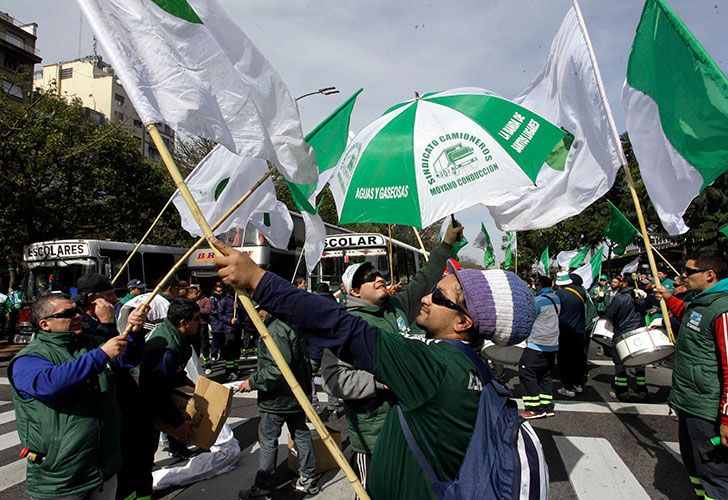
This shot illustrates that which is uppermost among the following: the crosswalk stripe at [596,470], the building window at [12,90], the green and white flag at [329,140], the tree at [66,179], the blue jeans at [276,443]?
the building window at [12,90]

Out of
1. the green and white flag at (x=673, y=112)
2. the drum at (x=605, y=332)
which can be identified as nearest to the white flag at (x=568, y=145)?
the green and white flag at (x=673, y=112)

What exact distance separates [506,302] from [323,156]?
272cm

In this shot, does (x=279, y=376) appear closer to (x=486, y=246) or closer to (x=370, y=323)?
(x=370, y=323)

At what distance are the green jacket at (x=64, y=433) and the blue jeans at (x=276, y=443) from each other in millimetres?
1622

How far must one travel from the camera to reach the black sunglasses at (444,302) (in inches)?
75.1

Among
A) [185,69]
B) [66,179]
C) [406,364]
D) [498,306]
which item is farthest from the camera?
[66,179]

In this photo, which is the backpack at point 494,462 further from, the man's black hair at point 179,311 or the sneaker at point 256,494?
the sneaker at point 256,494

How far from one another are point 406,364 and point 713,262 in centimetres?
328

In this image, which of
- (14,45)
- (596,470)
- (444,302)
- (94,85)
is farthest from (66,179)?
(94,85)

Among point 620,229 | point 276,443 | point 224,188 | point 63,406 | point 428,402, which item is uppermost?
point 224,188

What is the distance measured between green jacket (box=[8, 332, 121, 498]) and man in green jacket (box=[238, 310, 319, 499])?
5.20 feet

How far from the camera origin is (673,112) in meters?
3.64

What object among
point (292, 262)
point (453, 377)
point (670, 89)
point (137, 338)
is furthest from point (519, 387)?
point (292, 262)

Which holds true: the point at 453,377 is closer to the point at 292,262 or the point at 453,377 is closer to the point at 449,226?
the point at 449,226
